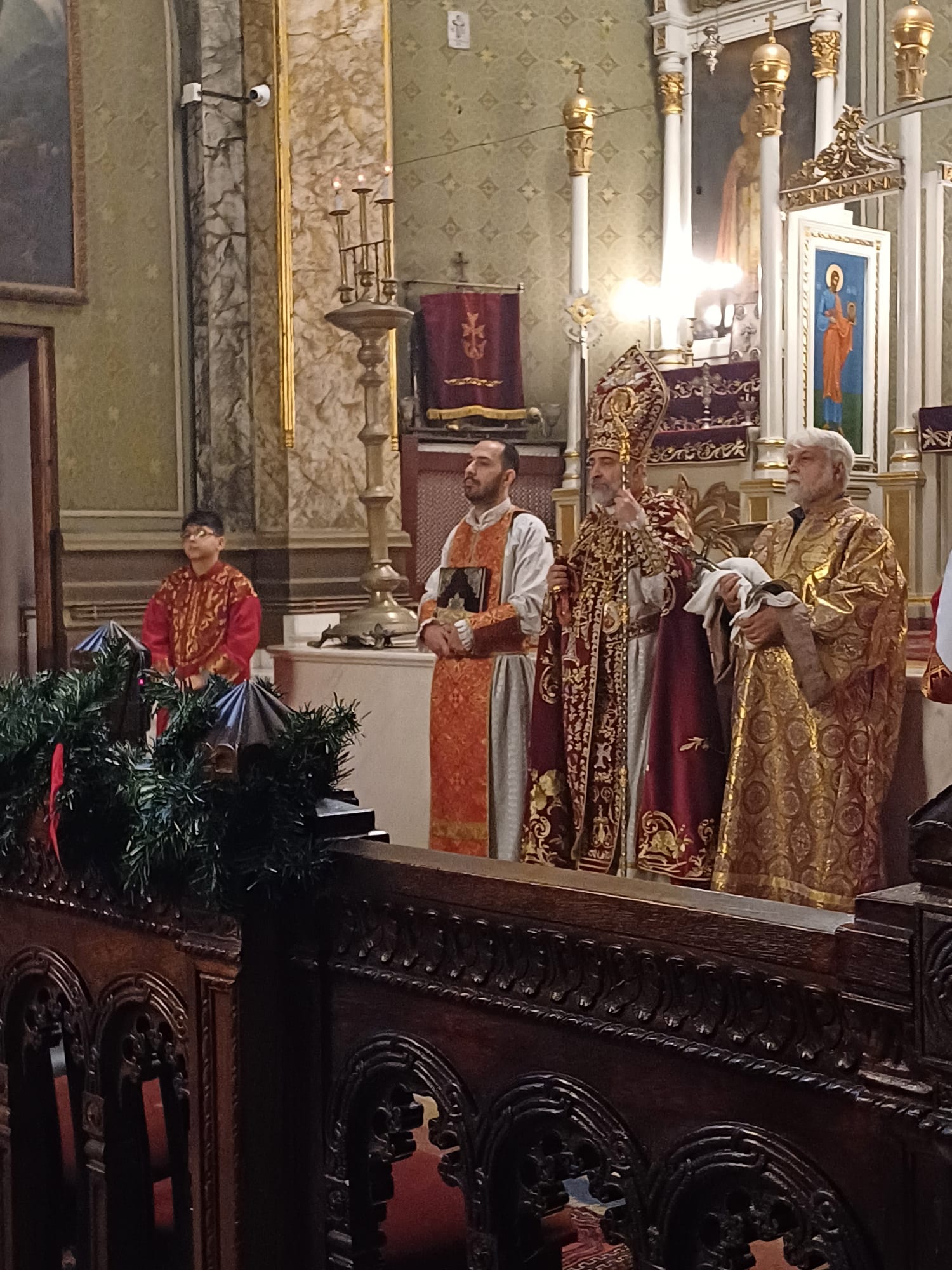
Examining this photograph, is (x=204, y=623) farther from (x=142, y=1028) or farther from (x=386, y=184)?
(x=142, y=1028)

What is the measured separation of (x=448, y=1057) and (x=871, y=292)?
29.4 ft

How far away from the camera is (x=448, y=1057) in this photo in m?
1.91

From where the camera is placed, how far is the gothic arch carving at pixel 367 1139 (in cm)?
200

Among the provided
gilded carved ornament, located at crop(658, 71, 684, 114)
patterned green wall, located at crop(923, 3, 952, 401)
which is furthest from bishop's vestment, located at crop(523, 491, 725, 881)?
gilded carved ornament, located at crop(658, 71, 684, 114)

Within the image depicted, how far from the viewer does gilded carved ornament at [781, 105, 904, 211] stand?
357 inches

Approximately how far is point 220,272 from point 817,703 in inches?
207

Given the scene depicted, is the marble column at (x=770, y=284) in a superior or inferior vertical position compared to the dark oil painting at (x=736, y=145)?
inferior

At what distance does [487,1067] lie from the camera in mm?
1862

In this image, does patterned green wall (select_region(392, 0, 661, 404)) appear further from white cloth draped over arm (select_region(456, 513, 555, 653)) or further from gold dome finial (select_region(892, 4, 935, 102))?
white cloth draped over arm (select_region(456, 513, 555, 653))

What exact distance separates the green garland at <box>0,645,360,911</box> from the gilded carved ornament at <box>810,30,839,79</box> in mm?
9890

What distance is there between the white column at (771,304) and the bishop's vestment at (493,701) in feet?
12.5

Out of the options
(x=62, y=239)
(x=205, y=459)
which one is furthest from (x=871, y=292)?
(x=62, y=239)

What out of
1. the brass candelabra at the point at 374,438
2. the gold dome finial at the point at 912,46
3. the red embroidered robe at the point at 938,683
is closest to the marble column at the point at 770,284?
the gold dome finial at the point at 912,46

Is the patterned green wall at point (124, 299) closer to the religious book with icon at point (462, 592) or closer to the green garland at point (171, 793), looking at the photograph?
the religious book with icon at point (462, 592)
